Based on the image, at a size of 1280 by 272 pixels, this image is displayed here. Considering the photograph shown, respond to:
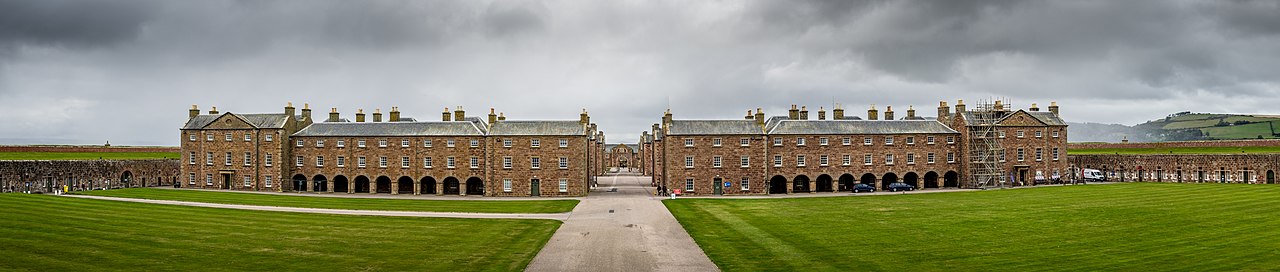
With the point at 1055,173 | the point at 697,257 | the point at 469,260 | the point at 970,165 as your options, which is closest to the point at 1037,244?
the point at 697,257

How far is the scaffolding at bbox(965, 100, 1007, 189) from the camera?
66.6 m

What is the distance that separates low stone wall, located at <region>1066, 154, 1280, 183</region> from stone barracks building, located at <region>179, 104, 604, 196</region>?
53217mm

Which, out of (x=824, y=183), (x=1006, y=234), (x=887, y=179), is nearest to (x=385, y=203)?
(x=824, y=183)

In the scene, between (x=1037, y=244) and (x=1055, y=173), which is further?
(x=1055, y=173)

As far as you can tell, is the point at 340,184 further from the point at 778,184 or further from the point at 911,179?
the point at 911,179

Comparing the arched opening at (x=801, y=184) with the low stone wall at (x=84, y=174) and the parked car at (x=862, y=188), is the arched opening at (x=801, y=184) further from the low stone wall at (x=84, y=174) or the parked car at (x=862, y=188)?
the low stone wall at (x=84, y=174)

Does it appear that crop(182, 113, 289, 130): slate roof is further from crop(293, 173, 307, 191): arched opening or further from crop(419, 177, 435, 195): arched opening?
crop(419, 177, 435, 195): arched opening

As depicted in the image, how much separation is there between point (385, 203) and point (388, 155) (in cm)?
1440

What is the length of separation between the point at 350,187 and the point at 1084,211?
53.9 metres

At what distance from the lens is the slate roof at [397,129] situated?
6369 cm

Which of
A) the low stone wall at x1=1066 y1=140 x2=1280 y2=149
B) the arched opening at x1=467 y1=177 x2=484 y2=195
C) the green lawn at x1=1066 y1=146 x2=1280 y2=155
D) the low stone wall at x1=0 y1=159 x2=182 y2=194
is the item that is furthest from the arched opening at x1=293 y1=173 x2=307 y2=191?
the low stone wall at x1=1066 y1=140 x2=1280 y2=149

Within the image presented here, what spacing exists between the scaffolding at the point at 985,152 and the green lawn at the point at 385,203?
3657cm

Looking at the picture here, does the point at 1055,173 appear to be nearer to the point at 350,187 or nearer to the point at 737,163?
the point at 737,163

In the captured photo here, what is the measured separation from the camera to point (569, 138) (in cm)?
6175
